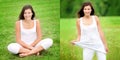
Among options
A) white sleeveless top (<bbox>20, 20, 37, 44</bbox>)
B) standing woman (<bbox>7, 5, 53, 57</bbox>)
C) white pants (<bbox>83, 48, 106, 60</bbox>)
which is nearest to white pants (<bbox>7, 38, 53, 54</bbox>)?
standing woman (<bbox>7, 5, 53, 57</bbox>)

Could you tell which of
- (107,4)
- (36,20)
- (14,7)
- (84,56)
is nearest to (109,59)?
(84,56)

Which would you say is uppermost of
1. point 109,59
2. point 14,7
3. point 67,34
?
point 14,7

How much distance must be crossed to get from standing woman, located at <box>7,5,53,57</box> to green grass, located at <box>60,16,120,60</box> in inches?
9.0

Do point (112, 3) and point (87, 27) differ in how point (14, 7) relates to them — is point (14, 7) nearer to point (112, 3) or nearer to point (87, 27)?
point (87, 27)

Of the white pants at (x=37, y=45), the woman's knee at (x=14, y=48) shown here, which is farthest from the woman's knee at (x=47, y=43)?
the woman's knee at (x=14, y=48)

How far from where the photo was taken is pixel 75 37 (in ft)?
19.2

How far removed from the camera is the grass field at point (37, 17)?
19.0ft

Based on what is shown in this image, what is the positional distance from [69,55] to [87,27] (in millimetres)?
500

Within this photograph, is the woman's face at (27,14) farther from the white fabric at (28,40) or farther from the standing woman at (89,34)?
the standing woman at (89,34)

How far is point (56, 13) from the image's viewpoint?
19.2 feet

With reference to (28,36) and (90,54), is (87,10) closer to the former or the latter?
(90,54)

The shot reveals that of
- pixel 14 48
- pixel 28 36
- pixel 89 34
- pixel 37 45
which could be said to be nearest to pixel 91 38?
pixel 89 34

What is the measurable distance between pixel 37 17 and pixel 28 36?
1.03 feet

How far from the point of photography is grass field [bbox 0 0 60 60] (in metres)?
5.79
